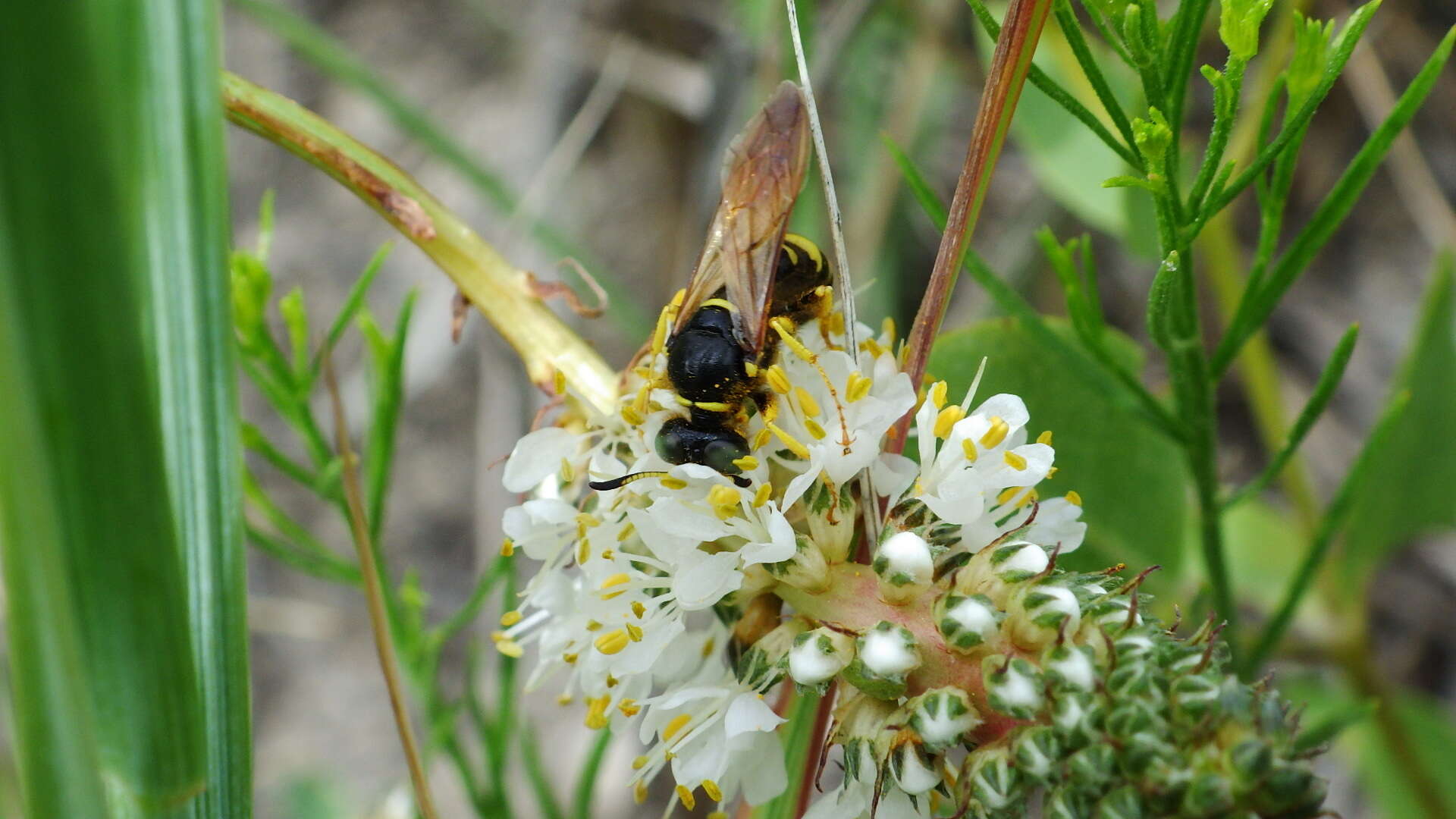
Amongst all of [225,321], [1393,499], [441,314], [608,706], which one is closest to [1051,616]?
[608,706]

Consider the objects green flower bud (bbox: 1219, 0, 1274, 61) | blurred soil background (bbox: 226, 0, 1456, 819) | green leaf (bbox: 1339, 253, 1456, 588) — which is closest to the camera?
green flower bud (bbox: 1219, 0, 1274, 61)

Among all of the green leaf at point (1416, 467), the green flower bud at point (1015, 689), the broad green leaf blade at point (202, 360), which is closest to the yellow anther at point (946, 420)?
the green flower bud at point (1015, 689)

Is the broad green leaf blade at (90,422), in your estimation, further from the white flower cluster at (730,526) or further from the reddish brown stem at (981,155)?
the reddish brown stem at (981,155)

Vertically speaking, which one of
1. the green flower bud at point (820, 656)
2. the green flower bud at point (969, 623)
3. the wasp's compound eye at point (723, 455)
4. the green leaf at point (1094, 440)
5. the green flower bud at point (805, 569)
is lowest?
the green flower bud at point (820, 656)

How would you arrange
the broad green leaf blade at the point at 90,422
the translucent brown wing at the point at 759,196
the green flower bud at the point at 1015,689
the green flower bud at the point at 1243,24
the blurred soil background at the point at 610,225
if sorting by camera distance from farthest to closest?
1. the blurred soil background at the point at 610,225
2. the translucent brown wing at the point at 759,196
3. the green flower bud at the point at 1243,24
4. the green flower bud at the point at 1015,689
5. the broad green leaf blade at the point at 90,422

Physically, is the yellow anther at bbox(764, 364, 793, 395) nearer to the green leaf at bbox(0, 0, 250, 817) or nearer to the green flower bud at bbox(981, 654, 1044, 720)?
the green flower bud at bbox(981, 654, 1044, 720)

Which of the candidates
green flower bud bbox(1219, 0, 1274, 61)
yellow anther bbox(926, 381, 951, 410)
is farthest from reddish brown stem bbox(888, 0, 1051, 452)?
green flower bud bbox(1219, 0, 1274, 61)

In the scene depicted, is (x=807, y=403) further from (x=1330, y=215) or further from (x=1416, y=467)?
(x=1416, y=467)
